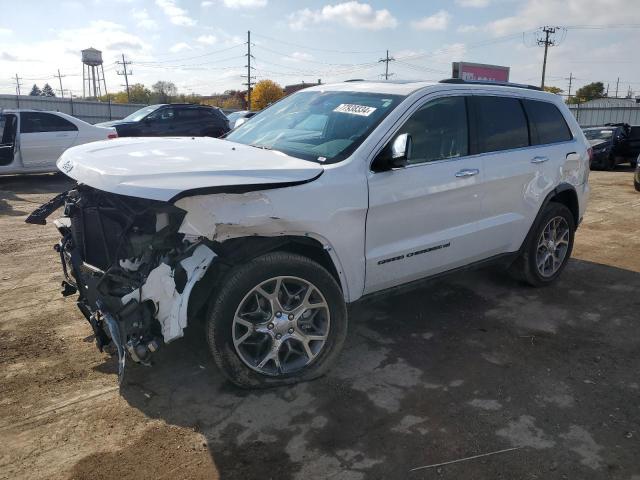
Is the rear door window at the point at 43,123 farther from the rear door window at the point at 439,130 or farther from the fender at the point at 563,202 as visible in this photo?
the fender at the point at 563,202

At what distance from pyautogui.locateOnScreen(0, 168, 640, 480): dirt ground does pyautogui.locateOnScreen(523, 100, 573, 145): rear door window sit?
5.10 feet

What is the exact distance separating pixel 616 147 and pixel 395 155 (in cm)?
1667

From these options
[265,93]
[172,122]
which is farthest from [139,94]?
[172,122]

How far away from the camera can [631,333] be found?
4.27 meters

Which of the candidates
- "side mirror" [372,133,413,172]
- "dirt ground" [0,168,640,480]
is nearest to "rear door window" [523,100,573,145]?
"dirt ground" [0,168,640,480]

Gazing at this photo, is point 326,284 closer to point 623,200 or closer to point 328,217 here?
point 328,217

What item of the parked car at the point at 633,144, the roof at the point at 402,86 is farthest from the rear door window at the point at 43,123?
the parked car at the point at 633,144

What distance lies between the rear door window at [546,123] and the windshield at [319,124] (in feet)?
5.76

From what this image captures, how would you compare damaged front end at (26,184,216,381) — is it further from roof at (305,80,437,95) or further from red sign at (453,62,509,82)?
red sign at (453,62,509,82)

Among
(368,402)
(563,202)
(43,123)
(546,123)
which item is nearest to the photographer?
(368,402)

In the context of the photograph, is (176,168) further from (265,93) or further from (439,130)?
(265,93)

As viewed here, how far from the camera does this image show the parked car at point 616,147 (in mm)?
17172

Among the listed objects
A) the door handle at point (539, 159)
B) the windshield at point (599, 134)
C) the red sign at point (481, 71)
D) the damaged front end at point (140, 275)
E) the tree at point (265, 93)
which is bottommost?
the damaged front end at point (140, 275)

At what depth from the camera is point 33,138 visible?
11.1 m
